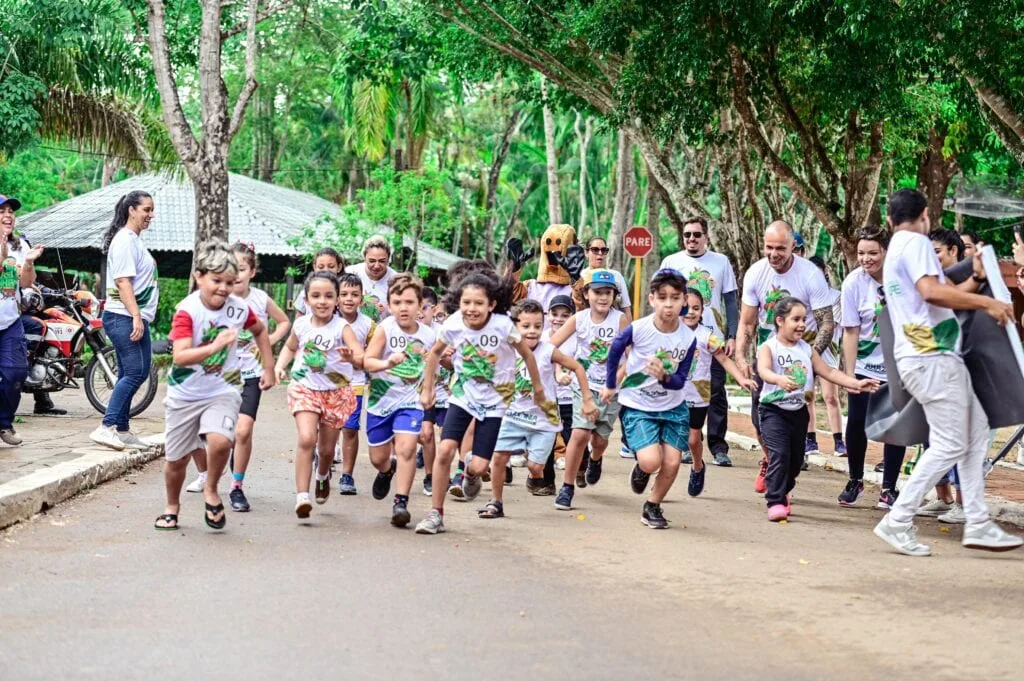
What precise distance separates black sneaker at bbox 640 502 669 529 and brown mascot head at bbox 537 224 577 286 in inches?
131

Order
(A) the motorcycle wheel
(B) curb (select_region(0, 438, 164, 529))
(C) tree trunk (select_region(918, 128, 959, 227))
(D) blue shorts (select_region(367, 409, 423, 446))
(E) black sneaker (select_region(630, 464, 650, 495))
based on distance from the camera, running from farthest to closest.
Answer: (C) tree trunk (select_region(918, 128, 959, 227))
(A) the motorcycle wheel
(E) black sneaker (select_region(630, 464, 650, 495))
(D) blue shorts (select_region(367, 409, 423, 446))
(B) curb (select_region(0, 438, 164, 529))

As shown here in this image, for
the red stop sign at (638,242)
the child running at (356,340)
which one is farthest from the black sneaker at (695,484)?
the red stop sign at (638,242)

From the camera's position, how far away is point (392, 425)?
9117mm

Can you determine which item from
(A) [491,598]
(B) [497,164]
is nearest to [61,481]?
(A) [491,598]

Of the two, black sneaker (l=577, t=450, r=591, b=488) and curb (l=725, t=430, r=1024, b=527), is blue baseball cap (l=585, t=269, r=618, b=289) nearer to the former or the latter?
black sneaker (l=577, t=450, r=591, b=488)

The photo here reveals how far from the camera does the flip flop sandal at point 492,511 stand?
926 cm

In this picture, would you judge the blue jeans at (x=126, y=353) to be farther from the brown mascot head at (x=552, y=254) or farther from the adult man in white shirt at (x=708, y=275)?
the adult man in white shirt at (x=708, y=275)

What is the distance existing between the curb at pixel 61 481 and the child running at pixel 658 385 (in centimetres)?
359

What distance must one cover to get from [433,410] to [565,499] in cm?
128

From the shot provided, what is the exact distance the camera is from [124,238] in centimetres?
1056

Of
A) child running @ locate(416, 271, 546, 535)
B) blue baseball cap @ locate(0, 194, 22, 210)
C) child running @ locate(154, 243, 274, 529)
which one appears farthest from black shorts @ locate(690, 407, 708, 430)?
blue baseball cap @ locate(0, 194, 22, 210)

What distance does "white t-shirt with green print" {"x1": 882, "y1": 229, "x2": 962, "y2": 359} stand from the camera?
8117 millimetres

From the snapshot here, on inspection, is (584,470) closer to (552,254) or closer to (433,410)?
(433,410)

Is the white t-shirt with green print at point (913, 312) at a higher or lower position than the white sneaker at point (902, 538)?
higher
